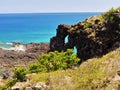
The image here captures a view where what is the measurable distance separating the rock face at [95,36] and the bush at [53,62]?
8.02 meters

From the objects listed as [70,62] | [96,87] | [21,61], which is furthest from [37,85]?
[21,61]

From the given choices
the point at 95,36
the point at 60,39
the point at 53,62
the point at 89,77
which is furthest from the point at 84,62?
the point at 60,39

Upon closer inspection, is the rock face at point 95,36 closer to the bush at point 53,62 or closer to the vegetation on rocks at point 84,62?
the vegetation on rocks at point 84,62

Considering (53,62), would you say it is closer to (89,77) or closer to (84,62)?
(84,62)

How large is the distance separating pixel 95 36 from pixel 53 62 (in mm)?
18803

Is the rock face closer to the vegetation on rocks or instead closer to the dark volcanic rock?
the vegetation on rocks

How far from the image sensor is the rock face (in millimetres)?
64500

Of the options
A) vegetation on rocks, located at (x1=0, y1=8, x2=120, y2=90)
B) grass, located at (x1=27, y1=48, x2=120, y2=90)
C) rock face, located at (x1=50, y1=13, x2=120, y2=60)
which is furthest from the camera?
rock face, located at (x1=50, y1=13, x2=120, y2=60)

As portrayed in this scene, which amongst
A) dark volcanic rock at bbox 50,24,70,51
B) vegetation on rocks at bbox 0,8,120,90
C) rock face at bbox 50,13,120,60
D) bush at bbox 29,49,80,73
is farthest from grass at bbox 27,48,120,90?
dark volcanic rock at bbox 50,24,70,51

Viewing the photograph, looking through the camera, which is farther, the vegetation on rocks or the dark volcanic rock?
the dark volcanic rock

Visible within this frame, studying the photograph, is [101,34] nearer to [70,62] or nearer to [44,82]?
[70,62]

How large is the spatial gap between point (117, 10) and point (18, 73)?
26.7 metres

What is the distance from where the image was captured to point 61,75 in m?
21.6

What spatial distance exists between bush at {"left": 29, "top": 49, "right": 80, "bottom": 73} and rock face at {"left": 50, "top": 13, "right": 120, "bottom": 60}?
802 cm
